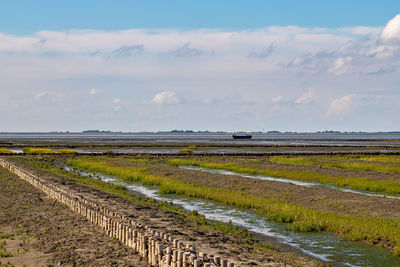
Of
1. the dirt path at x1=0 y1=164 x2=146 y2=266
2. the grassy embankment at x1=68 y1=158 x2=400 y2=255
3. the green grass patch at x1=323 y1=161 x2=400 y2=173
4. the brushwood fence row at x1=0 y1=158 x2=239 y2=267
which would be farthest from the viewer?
the green grass patch at x1=323 y1=161 x2=400 y2=173

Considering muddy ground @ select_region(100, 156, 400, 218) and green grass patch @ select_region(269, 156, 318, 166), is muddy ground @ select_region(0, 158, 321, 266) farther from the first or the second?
green grass patch @ select_region(269, 156, 318, 166)

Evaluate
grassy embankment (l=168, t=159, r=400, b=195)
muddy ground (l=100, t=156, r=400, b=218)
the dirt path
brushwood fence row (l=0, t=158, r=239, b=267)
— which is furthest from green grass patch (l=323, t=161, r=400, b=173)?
the dirt path

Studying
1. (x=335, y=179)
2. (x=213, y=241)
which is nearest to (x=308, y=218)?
(x=213, y=241)

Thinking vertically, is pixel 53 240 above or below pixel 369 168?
below

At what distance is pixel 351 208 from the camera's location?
78.6 feet

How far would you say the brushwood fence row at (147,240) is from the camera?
1151cm

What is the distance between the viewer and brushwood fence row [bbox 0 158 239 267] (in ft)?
37.8

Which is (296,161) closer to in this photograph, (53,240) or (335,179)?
(335,179)

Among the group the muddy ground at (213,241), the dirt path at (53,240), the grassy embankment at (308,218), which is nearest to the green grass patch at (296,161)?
the grassy embankment at (308,218)

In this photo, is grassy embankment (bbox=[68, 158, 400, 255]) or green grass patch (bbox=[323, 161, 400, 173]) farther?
green grass patch (bbox=[323, 161, 400, 173])

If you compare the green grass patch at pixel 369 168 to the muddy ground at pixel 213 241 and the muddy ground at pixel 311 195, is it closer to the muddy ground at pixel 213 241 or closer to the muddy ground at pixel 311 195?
the muddy ground at pixel 311 195

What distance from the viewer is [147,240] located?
13953 mm

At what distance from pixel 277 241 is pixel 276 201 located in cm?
903

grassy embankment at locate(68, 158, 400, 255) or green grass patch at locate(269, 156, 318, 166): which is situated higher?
green grass patch at locate(269, 156, 318, 166)
